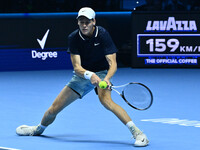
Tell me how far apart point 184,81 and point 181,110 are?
3.81m

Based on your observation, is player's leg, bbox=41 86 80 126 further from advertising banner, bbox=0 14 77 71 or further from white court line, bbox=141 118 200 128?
advertising banner, bbox=0 14 77 71

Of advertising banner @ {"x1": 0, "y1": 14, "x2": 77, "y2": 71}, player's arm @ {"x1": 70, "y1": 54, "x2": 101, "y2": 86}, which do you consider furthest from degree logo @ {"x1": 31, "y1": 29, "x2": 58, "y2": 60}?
player's arm @ {"x1": 70, "y1": 54, "x2": 101, "y2": 86}

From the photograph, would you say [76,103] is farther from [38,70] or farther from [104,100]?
[38,70]

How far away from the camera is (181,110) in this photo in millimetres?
9609

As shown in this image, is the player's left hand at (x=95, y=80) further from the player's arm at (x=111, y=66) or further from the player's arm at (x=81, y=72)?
the player's arm at (x=111, y=66)

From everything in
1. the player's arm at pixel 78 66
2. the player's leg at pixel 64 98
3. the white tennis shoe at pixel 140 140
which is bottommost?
the white tennis shoe at pixel 140 140

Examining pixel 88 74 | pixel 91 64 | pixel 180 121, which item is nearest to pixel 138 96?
pixel 88 74

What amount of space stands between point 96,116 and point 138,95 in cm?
236

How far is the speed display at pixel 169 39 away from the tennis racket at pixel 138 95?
8.64 m

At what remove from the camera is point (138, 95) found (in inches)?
267

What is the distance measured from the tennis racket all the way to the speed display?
340 inches

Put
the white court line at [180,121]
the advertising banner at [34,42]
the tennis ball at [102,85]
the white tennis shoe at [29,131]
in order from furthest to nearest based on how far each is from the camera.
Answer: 1. the advertising banner at [34,42]
2. the white court line at [180,121]
3. the white tennis shoe at [29,131]
4. the tennis ball at [102,85]

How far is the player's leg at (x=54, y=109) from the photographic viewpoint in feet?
23.5

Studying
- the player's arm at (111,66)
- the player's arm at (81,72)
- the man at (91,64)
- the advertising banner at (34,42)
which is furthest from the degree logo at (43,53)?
the player's arm at (111,66)
